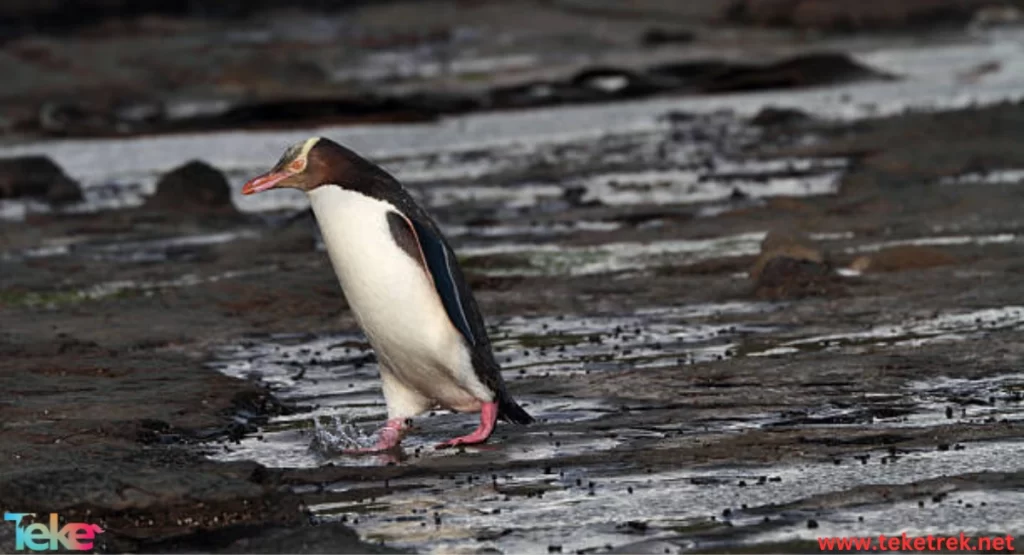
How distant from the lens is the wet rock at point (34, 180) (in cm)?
2047

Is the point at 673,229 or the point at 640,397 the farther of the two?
the point at 673,229

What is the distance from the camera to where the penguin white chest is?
27.7 feet

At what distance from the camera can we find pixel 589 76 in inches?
1161

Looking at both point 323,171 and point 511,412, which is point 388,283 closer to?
point 323,171

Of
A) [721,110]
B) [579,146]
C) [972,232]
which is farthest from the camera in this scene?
[721,110]

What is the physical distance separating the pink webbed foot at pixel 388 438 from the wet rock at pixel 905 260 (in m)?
4.83

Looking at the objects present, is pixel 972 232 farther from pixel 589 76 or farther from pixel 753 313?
pixel 589 76

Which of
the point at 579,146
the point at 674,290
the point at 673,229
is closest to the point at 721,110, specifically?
the point at 579,146

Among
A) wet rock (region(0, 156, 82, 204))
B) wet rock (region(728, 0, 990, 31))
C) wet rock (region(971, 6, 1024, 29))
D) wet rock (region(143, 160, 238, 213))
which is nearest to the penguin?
wet rock (region(143, 160, 238, 213))

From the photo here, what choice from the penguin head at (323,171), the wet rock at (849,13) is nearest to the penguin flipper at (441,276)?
the penguin head at (323,171)

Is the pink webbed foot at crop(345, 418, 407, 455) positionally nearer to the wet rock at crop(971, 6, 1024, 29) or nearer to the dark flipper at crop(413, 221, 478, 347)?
the dark flipper at crop(413, 221, 478, 347)

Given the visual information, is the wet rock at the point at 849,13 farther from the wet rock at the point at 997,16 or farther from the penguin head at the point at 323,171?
the penguin head at the point at 323,171

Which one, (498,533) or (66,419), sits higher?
(66,419)

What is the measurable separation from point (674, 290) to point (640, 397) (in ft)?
11.0
